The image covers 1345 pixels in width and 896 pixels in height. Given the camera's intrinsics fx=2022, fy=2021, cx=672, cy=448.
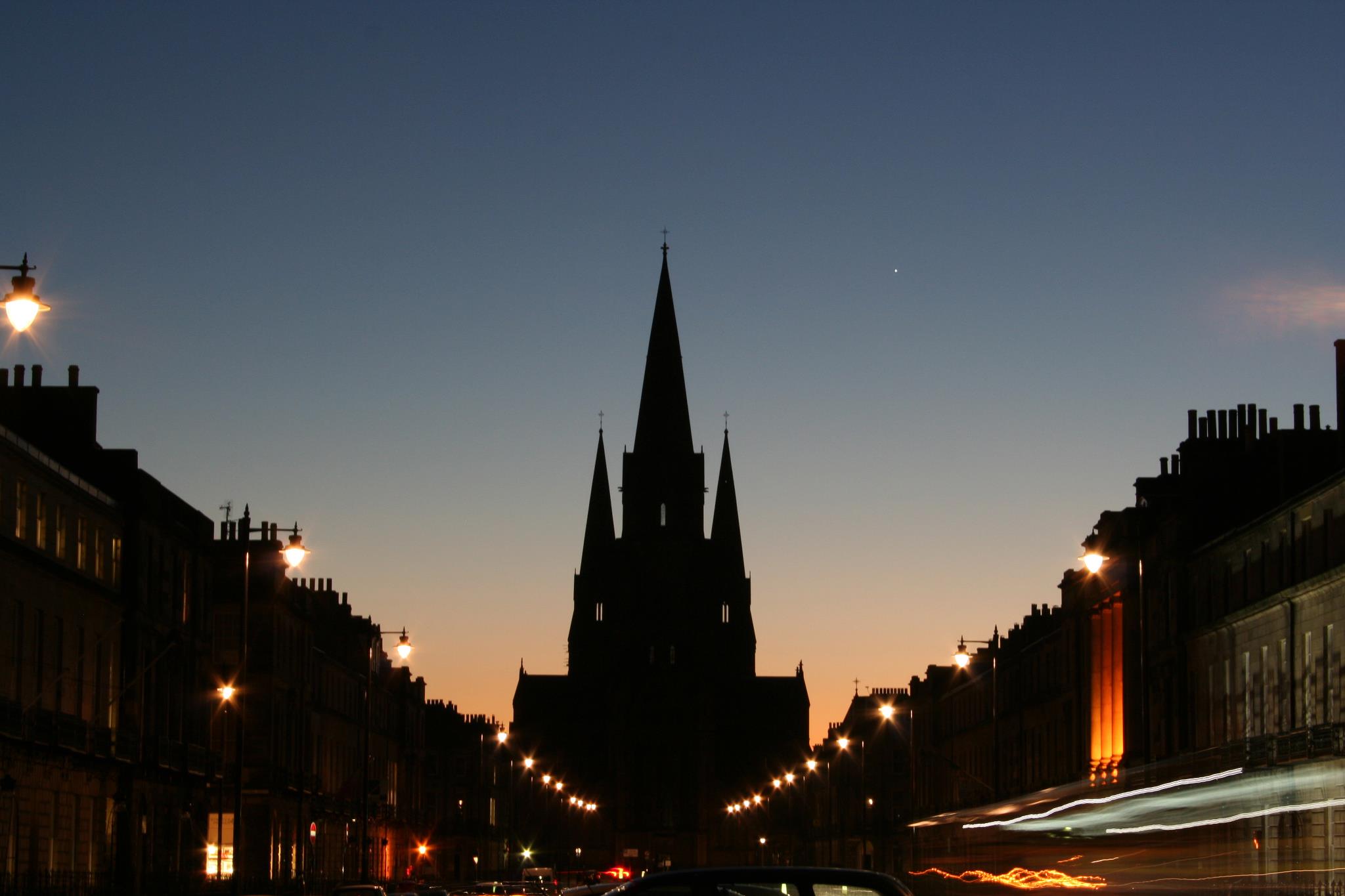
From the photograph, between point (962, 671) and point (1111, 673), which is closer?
point (1111, 673)

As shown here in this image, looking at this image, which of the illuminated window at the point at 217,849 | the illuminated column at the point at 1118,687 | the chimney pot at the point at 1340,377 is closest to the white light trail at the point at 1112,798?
the chimney pot at the point at 1340,377

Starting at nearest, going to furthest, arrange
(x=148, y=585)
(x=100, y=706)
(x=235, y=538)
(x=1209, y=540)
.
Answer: (x=100, y=706) < (x=148, y=585) < (x=1209, y=540) < (x=235, y=538)

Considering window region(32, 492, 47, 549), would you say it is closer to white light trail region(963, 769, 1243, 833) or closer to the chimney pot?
white light trail region(963, 769, 1243, 833)

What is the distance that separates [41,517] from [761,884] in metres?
41.4

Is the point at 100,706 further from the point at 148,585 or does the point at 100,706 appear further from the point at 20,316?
the point at 20,316

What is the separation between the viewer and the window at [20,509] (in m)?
52.7

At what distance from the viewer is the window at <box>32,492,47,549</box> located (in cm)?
5488

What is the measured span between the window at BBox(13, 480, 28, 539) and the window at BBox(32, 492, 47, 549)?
72 cm

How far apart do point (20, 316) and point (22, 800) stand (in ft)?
104

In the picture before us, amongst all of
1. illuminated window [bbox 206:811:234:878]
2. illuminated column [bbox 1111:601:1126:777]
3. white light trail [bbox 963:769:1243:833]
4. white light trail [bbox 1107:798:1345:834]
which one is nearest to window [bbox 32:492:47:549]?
illuminated window [bbox 206:811:234:878]

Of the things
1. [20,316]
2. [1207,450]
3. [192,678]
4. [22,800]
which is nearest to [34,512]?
[22,800]

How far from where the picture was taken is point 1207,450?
77.5 meters

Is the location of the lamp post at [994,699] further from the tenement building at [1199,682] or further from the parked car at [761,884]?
the parked car at [761,884]

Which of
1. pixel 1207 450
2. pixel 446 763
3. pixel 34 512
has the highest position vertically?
pixel 1207 450
